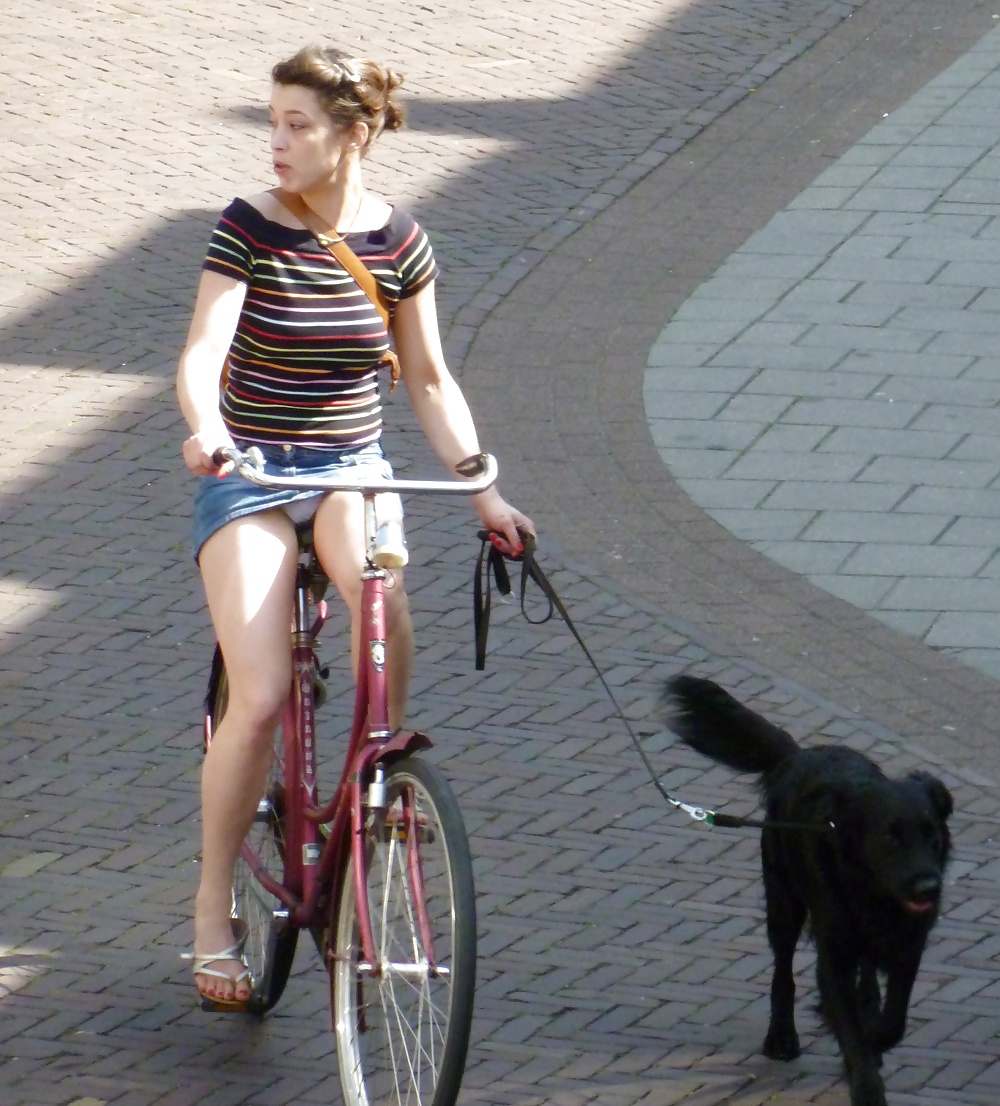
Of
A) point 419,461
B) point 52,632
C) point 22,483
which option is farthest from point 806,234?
point 52,632

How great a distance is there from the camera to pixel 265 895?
4.69 m

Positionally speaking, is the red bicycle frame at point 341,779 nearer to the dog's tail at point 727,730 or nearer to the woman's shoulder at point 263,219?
the woman's shoulder at point 263,219

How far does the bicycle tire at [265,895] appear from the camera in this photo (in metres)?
4.56

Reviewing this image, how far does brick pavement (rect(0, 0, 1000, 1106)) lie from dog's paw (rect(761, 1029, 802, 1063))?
4 centimetres

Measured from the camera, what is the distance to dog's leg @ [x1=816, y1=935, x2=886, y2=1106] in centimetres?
421

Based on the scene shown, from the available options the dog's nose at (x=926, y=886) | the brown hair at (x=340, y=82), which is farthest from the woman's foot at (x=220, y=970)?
the brown hair at (x=340, y=82)

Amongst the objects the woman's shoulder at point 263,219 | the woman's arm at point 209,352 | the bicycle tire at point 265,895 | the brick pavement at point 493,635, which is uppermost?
the woman's shoulder at point 263,219

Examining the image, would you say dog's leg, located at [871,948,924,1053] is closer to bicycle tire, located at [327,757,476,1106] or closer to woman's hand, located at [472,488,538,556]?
bicycle tire, located at [327,757,476,1106]

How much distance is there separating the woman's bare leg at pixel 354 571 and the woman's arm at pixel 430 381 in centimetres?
26

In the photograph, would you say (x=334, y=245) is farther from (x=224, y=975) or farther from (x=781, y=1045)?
(x=781, y=1045)

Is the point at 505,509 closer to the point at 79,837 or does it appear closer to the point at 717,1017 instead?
the point at 717,1017

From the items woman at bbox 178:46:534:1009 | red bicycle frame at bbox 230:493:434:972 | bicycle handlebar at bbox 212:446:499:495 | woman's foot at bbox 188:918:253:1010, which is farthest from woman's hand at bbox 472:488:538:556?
woman's foot at bbox 188:918:253:1010

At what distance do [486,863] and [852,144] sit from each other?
23.9 feet

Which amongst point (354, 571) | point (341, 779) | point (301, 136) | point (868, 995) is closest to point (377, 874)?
point (341, 779)
